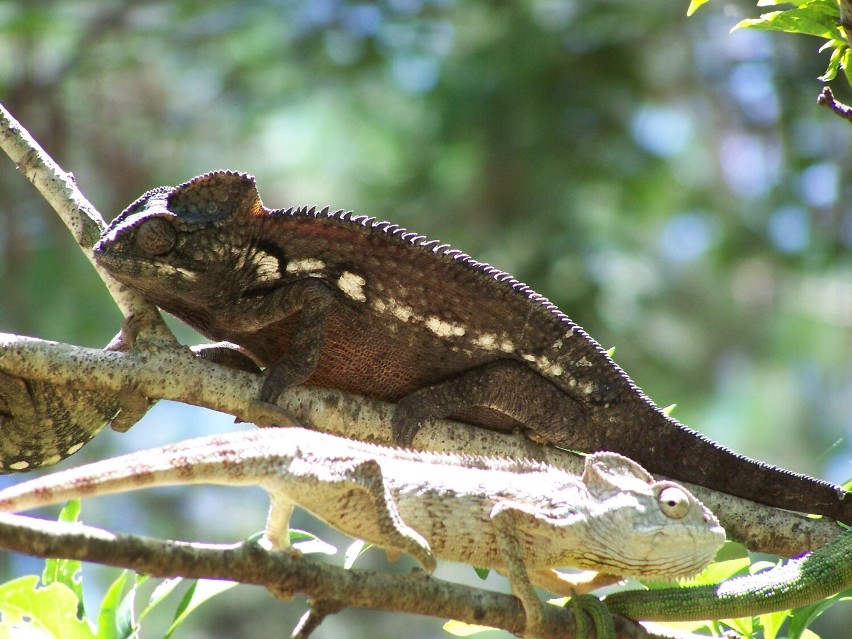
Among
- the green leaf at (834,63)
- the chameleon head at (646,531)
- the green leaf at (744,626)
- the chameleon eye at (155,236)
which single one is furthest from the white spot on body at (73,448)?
the green leaf at (834,63)

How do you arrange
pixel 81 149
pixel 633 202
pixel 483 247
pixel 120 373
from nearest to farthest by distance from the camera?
pixel 120 373
pixel 483 247
pixel 81 149
pixel 633 202

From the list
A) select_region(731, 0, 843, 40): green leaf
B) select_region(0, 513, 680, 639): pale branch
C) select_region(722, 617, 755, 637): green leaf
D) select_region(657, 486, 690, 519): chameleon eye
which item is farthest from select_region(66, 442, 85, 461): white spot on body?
select_region(731, 0, 843, 40): green leaf

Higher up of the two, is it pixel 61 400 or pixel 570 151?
pixel 570 151

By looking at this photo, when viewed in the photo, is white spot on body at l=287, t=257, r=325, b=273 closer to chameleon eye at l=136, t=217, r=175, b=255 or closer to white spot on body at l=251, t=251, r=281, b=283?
white spot on body at l=251, t=251, r=281, b=283

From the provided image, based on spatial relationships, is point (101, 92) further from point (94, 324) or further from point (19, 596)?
point (19, 596)

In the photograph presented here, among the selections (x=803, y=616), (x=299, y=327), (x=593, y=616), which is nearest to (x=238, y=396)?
(x=299, y=327)

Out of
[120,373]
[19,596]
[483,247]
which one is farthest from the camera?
[483,247]

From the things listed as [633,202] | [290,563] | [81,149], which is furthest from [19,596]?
[633,202]
